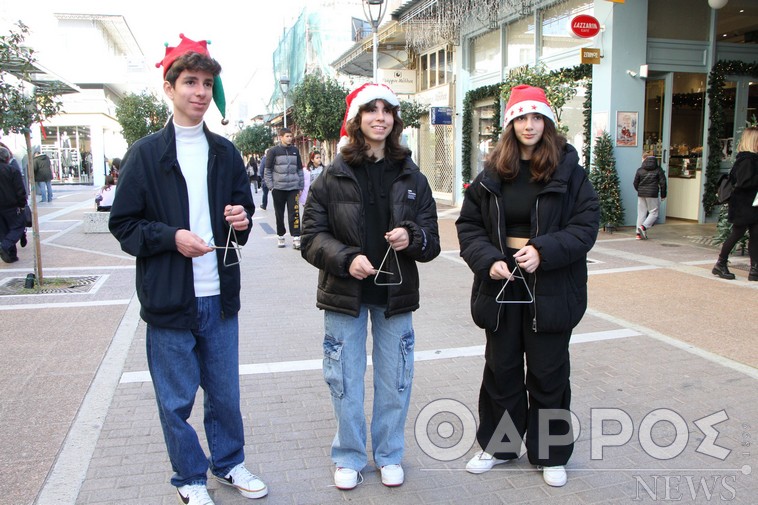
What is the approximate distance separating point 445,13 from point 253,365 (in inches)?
558

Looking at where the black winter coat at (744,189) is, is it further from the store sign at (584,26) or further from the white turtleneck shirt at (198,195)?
the white turtleneck shirt at (198,195)


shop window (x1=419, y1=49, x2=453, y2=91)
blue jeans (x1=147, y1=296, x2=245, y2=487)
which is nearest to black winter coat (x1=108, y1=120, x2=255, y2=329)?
blue jeans (x1=147, y1=296, x2=245, y2=487)

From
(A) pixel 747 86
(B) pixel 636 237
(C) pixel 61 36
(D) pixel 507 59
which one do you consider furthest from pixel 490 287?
(C) pixel 61 36

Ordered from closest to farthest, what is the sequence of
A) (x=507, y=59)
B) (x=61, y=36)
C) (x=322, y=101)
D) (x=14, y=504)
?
(x=14, y=504) → (x=507, y=59) → (x=322, y=101) → (x=61, y=36)

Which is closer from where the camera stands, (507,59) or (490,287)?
(490,287)

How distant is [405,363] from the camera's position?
3209 millimetres

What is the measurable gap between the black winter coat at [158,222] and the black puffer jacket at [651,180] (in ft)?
33.8

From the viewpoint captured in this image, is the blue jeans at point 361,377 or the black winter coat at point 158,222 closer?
the black winter coat at point 158,222

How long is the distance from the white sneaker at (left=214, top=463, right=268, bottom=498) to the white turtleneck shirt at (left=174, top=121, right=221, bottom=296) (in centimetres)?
93

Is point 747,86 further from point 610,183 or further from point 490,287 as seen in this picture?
point 490,287

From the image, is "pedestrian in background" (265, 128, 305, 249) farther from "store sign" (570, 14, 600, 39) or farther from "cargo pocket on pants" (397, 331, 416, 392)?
"cargo pocket on pants" (397, 331, 416, 392)

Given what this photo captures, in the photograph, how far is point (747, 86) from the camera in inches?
530

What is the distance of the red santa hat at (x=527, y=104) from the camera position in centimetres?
313

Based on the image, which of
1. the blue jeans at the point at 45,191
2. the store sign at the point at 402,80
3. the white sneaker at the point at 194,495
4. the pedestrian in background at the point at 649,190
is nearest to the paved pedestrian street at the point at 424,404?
the white sneaker at the point at 194,495
